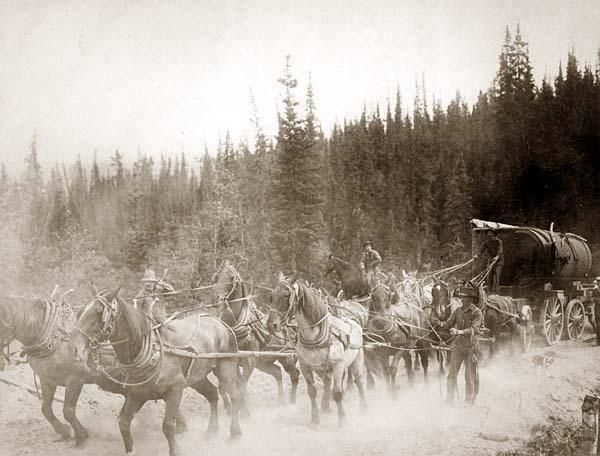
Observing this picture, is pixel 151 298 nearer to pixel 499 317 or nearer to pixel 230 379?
pixel 230 379

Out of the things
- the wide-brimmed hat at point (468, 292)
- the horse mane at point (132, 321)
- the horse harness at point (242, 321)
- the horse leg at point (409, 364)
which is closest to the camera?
the horse mane at point (132, 321)

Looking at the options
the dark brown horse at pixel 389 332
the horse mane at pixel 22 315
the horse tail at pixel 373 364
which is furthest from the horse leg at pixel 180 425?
the horse tail at pixel 373 364

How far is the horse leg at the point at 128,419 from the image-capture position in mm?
6980

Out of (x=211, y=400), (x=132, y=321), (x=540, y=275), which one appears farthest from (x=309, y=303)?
(x=540, y=275)

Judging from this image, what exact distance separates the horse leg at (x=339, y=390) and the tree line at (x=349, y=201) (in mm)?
12056

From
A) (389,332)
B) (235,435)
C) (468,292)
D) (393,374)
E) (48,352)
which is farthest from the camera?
(389,332)

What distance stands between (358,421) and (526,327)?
794 cm

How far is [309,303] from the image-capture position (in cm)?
904

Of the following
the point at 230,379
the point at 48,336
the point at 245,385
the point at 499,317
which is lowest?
the point at 245,385

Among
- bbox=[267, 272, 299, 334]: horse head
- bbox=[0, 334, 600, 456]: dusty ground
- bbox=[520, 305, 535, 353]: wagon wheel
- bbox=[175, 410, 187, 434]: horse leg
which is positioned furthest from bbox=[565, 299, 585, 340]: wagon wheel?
bbox=[175, 410, 187, 434]: horse leg

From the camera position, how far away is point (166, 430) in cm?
713

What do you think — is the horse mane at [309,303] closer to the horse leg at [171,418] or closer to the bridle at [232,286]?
the bridle at [232,286]

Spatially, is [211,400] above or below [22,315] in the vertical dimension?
below

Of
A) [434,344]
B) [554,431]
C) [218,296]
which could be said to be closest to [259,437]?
[218,296]
